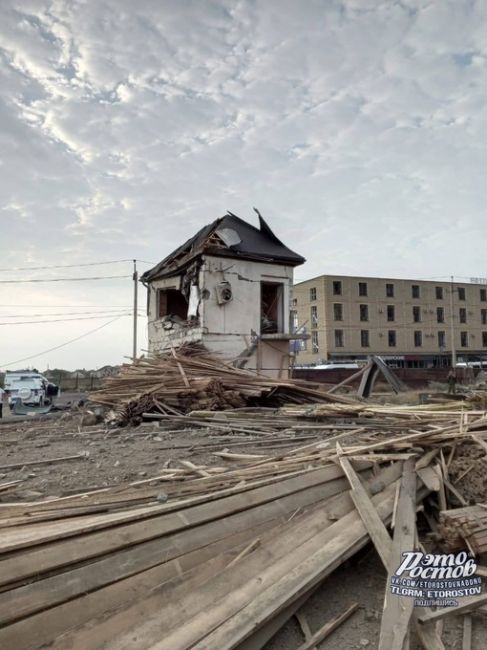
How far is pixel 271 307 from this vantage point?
67.5ft

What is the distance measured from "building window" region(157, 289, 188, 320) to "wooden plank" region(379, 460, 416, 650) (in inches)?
675

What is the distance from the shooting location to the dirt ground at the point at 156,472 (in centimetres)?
285

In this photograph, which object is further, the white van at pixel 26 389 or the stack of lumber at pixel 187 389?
the white van at pixel 26 389

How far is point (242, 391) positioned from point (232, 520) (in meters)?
7.79

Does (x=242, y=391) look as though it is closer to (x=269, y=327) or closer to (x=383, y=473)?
(x=383, y=473)

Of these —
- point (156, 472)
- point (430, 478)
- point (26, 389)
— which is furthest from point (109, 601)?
point (26, 389)

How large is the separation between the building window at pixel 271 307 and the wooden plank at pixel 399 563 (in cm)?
1502

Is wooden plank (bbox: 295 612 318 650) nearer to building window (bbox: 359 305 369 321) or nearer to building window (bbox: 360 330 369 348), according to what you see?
building window (bbox: 360 330 369 348)

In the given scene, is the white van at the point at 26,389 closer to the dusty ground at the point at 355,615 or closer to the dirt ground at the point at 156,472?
the dirt ground at the point at 156,472

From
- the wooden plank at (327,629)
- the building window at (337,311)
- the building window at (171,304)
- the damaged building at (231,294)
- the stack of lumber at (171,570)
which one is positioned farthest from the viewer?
the building window at (337,311)

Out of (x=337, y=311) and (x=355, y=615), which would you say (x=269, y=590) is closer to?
(x=355, y=615)

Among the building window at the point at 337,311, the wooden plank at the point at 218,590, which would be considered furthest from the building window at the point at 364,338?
the wooden plank at the point at 218,590

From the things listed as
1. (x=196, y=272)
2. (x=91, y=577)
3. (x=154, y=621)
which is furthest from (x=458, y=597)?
Answer: (x=196, y=272)

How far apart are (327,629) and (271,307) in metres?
18.0
